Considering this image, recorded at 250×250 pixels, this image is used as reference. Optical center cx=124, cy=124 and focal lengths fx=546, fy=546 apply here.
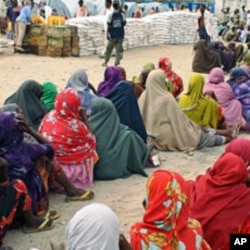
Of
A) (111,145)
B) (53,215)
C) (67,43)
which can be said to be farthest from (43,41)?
(53,215)

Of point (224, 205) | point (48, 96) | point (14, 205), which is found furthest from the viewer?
point (48, 96)

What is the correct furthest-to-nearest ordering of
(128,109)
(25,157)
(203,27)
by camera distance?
(203,27) → (128,109) → (25,157)

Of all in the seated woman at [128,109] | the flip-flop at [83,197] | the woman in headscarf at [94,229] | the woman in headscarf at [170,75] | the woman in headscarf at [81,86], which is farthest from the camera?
the woman in headscarf at [170,75]

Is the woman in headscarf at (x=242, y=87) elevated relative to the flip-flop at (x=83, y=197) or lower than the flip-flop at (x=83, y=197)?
elevated

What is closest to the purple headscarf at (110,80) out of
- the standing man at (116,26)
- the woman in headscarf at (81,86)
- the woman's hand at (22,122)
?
the woman in headscarf at (81,86)

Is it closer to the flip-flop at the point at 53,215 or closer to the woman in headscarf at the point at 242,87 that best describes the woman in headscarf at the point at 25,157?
the flip-flop at the point at 53,215

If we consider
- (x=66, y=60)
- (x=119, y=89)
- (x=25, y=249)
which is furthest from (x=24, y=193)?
(x=66, y=60)

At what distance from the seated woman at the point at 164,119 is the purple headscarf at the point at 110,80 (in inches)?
28.9

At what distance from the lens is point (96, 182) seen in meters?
5.39

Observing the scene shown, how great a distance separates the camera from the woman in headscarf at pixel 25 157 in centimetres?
411

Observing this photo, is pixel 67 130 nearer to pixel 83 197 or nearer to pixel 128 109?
pixel 83 197

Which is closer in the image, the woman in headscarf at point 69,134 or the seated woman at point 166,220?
the seated woman at point 166,220

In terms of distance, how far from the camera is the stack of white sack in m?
13.6

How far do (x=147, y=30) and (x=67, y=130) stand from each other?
11.6m
